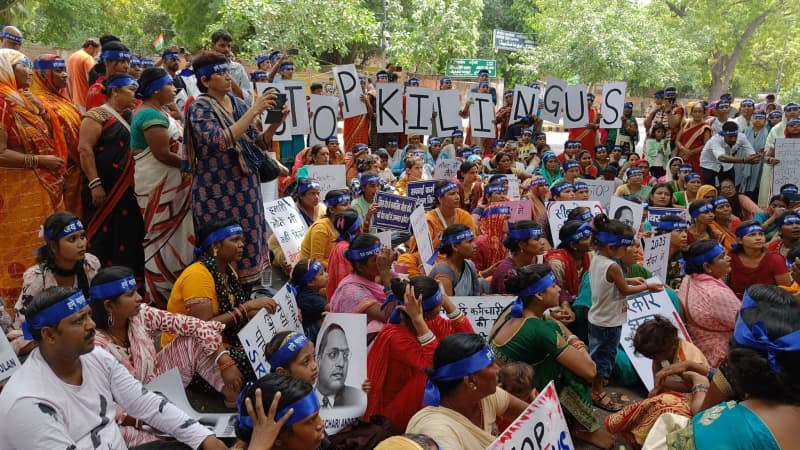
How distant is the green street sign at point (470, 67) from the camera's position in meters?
37.9

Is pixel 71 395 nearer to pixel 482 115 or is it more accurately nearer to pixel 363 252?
pixel 363 252

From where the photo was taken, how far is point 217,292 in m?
4.51

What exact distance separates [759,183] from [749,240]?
19.0ft

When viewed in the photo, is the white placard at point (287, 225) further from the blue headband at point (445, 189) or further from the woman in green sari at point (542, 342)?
the woman in green sari at point (542, 342)

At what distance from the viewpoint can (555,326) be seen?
14.2ft

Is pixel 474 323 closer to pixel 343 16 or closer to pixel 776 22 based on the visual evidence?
pixel 343 16

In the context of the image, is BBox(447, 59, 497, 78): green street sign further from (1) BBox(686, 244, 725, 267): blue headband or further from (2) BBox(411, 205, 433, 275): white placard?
(1) BBox(686, 244, 725, 267): blue headband

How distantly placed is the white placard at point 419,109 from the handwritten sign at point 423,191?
3.36 meters

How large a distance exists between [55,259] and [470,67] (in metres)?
36.2

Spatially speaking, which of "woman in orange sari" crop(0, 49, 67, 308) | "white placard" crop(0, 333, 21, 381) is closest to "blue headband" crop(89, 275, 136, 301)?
"white placard" crop(0, 333, 21, 381)

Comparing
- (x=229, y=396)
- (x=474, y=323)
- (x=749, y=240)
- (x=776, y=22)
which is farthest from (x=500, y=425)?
(x=776, y=22)

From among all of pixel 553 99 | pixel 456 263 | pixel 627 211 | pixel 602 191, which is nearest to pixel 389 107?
pixel 553 99

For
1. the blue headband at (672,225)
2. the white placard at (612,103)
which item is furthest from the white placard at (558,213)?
the white placard at (612,103)

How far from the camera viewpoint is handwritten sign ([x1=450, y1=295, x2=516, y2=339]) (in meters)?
5.13
